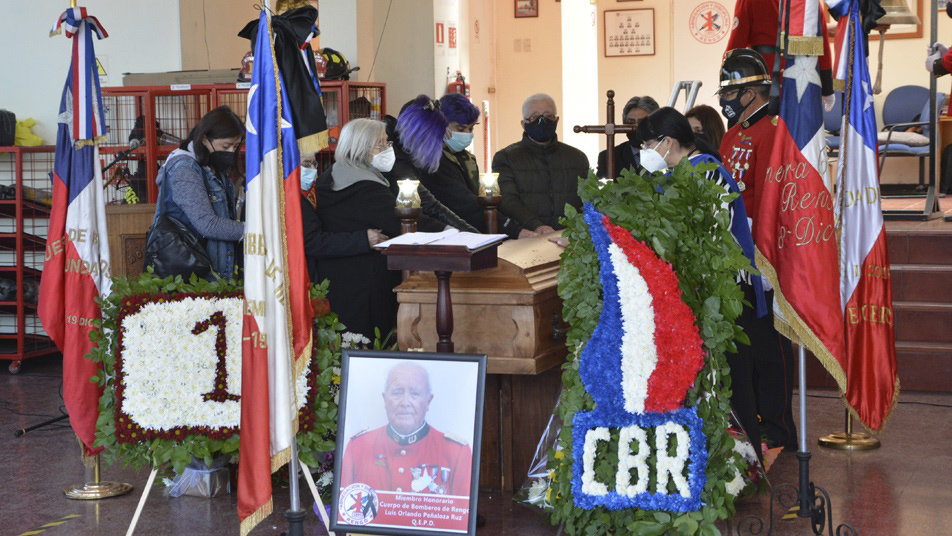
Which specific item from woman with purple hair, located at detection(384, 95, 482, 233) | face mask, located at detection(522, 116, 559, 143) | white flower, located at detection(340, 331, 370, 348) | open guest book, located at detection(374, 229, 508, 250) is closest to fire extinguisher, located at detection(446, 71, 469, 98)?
face mask, located at detection(522, 116, 559, 143)

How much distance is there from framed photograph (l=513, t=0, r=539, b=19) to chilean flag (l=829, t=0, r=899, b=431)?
32.8 ft

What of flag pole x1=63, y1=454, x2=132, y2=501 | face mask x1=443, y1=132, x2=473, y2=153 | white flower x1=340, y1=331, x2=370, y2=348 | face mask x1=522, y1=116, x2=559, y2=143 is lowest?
flag pole x1=63, y1=454, x2=132, y2=501

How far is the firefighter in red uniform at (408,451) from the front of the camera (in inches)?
146

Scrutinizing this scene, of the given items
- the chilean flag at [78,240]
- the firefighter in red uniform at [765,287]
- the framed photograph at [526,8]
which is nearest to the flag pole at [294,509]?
the chilean flag at [78,240]

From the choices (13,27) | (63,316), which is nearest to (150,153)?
(13,27)

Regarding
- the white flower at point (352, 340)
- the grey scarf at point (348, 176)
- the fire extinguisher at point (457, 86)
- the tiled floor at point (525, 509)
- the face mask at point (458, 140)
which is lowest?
the tiled floor at point (525, 509)

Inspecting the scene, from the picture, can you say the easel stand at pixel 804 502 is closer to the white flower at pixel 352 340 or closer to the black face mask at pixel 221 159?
the white flower at pixel 352 340

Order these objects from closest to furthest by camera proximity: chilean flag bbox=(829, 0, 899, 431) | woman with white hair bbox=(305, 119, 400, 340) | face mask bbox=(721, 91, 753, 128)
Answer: chilean flag bbox=(829, 0, 899, 431)
face mask bbox=(721, 91, 753, 128)
woman with white hair bbox=(305, 119, 400, 340)

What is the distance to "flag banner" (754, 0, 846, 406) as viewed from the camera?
4.25m

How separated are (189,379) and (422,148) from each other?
199 centimetres

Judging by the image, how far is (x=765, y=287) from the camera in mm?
5070

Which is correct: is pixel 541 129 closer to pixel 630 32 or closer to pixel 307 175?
pixel 307 175

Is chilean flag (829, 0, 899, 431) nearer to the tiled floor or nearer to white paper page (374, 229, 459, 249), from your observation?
the tiled floor

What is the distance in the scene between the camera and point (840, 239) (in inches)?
190
